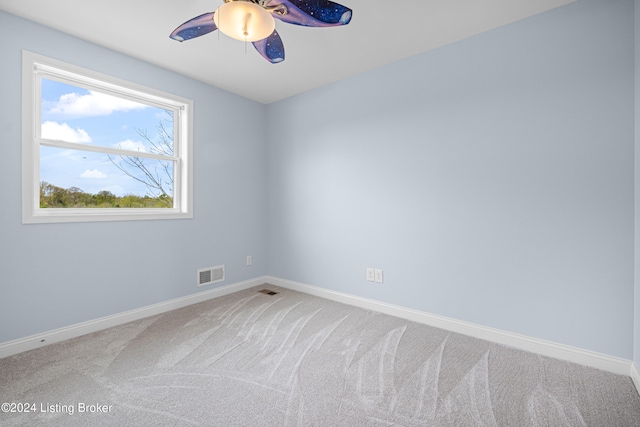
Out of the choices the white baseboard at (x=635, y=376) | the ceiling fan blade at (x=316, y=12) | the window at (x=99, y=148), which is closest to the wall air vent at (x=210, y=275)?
the window at (x=99, y=148)

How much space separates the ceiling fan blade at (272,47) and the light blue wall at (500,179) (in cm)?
134

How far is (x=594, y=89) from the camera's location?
1.93 metres

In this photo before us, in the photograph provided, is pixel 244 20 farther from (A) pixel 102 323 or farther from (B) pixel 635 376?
(B) pixel 635 376

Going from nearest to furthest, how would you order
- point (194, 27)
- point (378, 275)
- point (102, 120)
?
point (194, 27) < point (102, 120) < point (378, 275)

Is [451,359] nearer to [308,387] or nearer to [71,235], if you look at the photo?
[308,387]

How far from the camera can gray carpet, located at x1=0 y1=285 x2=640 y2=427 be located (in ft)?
4.93

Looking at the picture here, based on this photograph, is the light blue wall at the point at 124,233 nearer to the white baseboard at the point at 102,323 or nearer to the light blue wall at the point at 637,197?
the white baseboard at the point at 102,323

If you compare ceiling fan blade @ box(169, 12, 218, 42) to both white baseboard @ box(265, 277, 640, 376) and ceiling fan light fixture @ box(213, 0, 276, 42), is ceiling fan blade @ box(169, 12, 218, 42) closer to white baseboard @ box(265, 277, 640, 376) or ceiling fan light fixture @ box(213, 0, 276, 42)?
ceiling fan light fixture @ box(213, 0, 276, 42)

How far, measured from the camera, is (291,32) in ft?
7.61

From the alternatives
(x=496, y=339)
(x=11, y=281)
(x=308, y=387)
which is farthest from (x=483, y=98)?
(x=11, y=281)

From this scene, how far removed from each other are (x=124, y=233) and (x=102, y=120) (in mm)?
1060

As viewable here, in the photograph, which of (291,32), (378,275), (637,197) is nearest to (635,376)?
(637,197)

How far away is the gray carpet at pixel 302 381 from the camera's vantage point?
4.93ft

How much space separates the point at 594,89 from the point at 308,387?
8.89 ft
